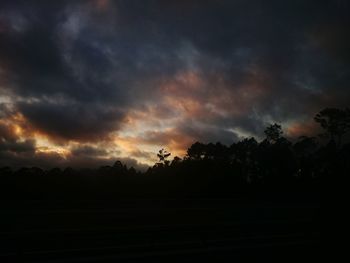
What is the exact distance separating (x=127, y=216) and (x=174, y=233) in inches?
428

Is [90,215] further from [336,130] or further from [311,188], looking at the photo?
[336,130]

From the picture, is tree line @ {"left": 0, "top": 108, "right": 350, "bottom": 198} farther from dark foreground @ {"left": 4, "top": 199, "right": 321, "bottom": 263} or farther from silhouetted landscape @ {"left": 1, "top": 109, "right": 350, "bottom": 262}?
dark foreground @ {"left": 4, "top": 199, "right": 321, "bottom": 263}

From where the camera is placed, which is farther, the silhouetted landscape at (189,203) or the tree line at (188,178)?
the tree line at (188,178)

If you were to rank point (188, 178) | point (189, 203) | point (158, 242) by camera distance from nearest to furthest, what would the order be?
point (158, 242)
point (189, 203)
point (188, 178)

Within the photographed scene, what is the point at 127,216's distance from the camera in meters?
25.6

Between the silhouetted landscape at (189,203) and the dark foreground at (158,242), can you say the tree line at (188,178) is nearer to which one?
the silhouetted landscape at (189,203)

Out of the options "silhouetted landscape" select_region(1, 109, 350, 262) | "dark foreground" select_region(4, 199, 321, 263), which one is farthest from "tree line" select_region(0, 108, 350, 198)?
"dark foreground" select_region(4, 199, 321, 263)

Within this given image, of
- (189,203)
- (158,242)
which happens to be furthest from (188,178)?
(158,242)

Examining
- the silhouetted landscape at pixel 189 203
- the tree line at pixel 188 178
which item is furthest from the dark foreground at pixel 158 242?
the tree line at pixel 188 178

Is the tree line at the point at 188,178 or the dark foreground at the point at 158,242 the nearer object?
→ the dark foreground at the point at 158,242

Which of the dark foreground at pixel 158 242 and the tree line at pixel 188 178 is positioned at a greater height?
the tree line at pixel 188 178

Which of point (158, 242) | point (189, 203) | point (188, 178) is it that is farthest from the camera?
point (188, 178)

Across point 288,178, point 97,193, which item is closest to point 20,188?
point 97,193

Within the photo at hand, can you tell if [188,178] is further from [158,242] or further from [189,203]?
[158,242]
